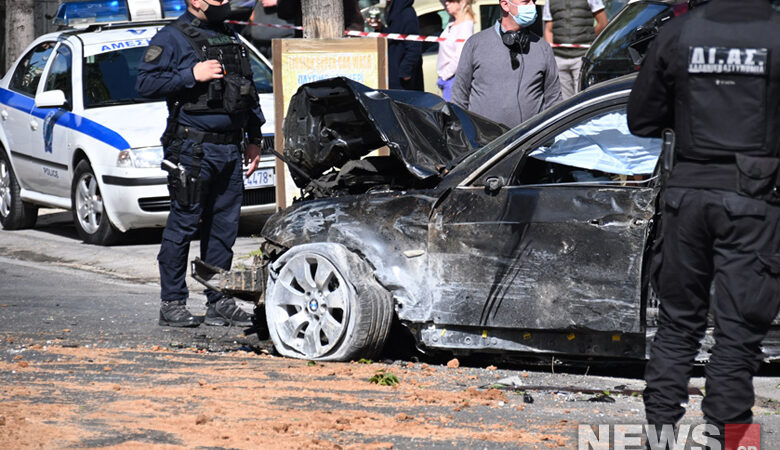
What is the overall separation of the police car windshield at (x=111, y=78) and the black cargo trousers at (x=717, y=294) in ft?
25.4

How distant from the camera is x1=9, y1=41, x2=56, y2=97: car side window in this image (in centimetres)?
1223

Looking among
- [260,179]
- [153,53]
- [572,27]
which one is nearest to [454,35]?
[572,27]

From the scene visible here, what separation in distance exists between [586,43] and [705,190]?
7.48 metres

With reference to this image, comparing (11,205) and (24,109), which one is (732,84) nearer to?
(24,109)

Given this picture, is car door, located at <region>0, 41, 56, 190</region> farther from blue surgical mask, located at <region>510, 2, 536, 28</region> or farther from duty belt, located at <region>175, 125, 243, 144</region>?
blue surgical mask, located at <region>510, 2, 536, 28</region>

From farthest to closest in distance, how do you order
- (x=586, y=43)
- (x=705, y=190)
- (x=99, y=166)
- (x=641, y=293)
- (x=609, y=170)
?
(x=586, y=43), (x=99, y=166), (x=609, y=170), (x=641, y=293), (x=705, y=190)

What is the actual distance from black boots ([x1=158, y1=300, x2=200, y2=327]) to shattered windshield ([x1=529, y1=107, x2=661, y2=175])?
2.62 m

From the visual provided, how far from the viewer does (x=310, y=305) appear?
21.2 ft

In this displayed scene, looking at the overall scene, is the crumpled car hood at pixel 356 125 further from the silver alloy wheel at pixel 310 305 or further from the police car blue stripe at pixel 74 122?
the police car blue stripe at pixel 74 122

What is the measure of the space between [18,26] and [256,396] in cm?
1208

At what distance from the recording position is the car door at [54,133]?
11461mm

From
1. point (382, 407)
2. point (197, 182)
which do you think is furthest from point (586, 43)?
→ point (382, 407)

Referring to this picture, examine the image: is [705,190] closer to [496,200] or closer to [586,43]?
[496,200]

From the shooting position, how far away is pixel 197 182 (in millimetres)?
7379
